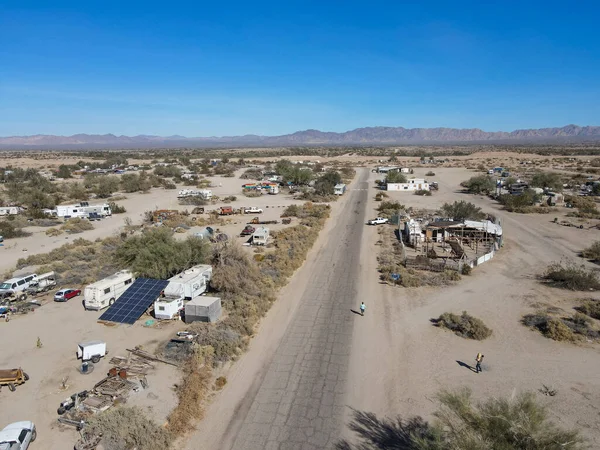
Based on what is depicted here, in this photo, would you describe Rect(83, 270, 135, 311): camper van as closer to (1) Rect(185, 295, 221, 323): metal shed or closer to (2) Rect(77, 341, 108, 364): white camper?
(2) Rect(77, 341, 108, 364): white camper

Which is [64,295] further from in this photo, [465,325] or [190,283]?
[465,325]

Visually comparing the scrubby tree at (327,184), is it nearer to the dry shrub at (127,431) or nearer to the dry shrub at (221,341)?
the dry shrub at (221,341)

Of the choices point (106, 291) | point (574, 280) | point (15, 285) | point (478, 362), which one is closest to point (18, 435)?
point (106, 291)

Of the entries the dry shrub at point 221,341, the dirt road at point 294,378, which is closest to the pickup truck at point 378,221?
the dirt road at point 294,378

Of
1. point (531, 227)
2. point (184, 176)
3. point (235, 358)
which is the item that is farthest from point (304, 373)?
point (184, 176)

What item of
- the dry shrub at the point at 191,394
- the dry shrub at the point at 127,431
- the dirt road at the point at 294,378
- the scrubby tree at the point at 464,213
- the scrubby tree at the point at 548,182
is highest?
the scrubby tree at the point at 548,182

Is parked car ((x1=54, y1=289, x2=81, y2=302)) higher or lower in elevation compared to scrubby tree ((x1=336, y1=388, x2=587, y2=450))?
lower

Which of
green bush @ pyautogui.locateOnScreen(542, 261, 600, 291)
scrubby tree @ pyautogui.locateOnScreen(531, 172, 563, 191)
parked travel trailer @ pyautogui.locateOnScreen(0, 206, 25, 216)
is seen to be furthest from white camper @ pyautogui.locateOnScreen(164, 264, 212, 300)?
scrubby tree @ pyautogui.locateOnScreen(531, 172, 563, 191)
